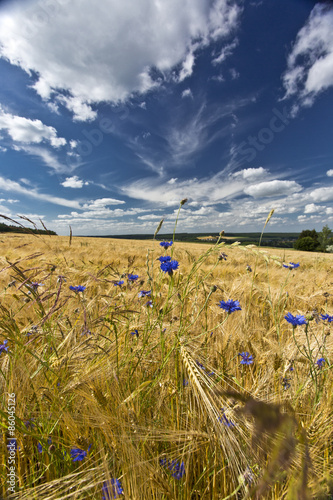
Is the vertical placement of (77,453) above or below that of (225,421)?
below

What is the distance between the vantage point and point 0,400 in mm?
874

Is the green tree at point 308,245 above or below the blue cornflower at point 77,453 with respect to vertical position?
below

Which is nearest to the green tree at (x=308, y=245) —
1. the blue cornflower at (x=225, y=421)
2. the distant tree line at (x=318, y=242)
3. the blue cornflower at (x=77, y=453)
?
the distant tree line at (x=318, y=242)

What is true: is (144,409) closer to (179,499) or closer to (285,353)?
(179,499)

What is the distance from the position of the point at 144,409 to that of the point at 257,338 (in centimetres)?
137

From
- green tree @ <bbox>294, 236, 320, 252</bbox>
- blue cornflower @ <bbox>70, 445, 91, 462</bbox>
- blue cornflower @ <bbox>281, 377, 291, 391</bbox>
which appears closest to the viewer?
blue cornflower @ <bbox>70, 445, 91, 462</bbox>

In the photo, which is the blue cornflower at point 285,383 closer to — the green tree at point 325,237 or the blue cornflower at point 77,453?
the blue cornflower at point 77,453

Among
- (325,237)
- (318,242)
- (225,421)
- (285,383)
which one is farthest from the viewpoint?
(318,242)

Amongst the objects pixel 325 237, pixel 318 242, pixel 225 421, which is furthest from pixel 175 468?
pixel 318 242

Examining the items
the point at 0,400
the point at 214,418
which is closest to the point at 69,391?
the point at 0,400

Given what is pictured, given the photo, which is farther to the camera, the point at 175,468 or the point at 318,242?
the point at 318,242
